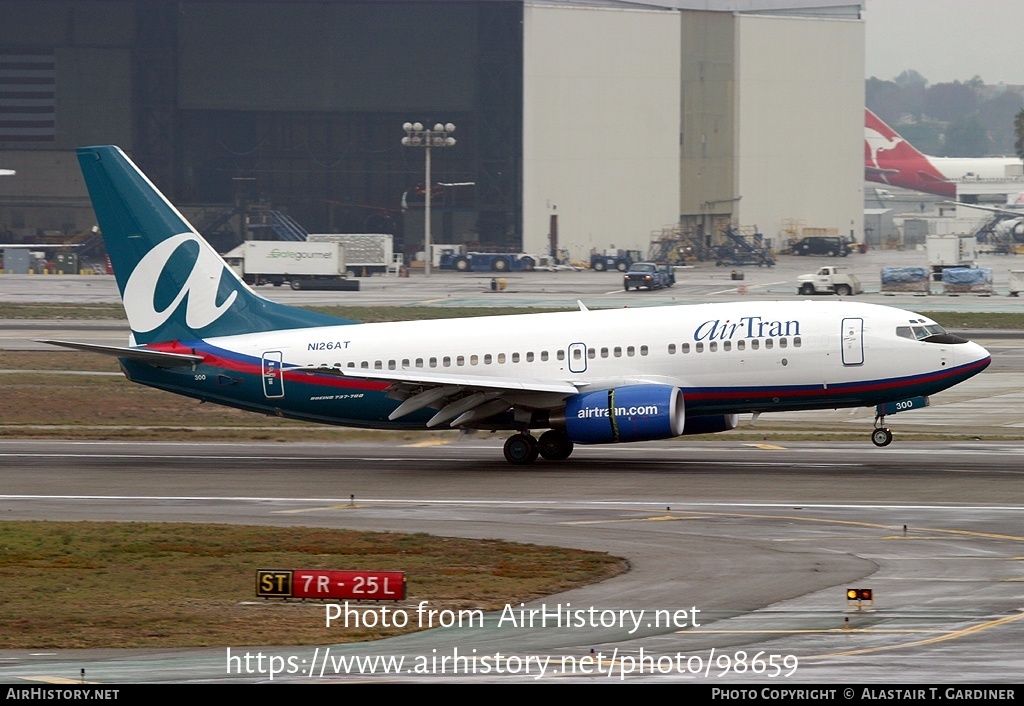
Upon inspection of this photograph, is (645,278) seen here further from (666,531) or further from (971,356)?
(666,531)

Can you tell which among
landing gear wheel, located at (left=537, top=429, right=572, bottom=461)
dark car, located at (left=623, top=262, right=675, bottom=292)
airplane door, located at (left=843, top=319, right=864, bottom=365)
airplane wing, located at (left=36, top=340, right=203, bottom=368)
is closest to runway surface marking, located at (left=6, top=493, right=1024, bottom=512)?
airplane wing, located at (left=36, top=340, right=203, bottom=368)

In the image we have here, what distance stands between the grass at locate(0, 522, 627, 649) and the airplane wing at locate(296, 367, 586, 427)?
32.5 ft

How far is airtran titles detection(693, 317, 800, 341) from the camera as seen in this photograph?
1554 inches

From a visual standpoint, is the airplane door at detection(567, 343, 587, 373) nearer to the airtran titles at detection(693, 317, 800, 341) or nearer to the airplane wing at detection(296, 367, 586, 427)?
the airplane wing at detection(296, 367, 586, 427)

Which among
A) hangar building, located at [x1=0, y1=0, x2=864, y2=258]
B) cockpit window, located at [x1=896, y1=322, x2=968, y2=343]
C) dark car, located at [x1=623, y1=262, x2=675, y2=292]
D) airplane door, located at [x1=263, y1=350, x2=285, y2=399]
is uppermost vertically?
hangar building, located at [x1=0, y1=0, x2=864, y2=258]

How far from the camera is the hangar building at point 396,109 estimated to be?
164 metres

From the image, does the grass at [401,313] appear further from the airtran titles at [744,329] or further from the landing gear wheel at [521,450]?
the airtran titles at [744,329]

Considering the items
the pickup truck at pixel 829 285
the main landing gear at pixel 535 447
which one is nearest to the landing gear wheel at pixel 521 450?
the main landing gear at pixel 535 447

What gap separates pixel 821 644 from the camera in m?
18.5

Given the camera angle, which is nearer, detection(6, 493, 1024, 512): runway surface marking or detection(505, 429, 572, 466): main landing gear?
detection(6, 493, 1024, 512): runway surface marking

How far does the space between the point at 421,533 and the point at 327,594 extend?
761cm

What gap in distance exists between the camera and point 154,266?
4253cm

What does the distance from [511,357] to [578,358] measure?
2048 mm

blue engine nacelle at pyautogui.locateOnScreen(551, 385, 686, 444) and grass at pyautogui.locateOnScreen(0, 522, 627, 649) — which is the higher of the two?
blue engine nacelle at pyautogui.locateOnScreen(551, 385, 686, 444)
